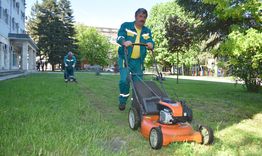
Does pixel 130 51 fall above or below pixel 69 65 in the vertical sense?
above

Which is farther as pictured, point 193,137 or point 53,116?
point 53,116

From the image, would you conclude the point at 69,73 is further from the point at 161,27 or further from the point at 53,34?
the point at 53,34

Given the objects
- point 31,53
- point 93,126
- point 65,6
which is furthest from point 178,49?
point 65,6

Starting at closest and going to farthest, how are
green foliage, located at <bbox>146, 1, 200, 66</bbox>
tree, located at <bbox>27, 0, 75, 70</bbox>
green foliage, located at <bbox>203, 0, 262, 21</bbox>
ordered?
green foliage, located at <bbox>203, 0, 262, 21</bbox>, green foliage, located at <bbox>146, 1, 200, 66</bbox>, tree, located at <bbox>27, 0, 75, 70</bbox>

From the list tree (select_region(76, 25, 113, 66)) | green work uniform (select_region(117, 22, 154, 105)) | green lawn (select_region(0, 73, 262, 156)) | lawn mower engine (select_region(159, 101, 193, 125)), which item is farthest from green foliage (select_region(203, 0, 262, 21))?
tree (select_region(76, 25, 113, 66))

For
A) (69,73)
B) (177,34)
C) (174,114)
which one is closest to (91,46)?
(177,34)

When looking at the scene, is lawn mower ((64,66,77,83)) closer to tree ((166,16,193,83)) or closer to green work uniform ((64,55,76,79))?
green work uniform ((64,55,76,79))

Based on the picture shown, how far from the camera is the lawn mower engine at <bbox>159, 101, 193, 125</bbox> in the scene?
4352 mm

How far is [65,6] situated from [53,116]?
55832 mm

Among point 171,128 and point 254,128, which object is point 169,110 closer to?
point 171,128

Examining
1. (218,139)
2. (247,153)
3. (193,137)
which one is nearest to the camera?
(247,153)

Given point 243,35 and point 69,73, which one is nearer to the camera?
point 243,35

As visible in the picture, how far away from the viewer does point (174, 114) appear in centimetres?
433

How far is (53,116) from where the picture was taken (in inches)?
232
